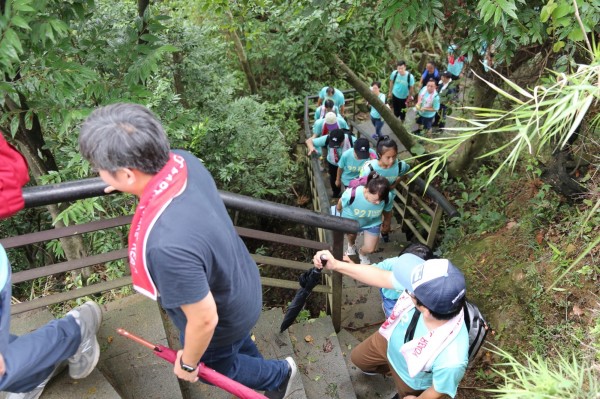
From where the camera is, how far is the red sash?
1.64 m

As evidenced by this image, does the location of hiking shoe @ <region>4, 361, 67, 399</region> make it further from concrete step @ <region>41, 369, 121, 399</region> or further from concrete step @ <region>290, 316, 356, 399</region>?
concrete step @ <region>290, 316, 356, 399</region>

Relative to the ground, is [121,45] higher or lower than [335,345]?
higher

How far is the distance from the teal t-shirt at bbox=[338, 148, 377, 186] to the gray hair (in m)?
4.77

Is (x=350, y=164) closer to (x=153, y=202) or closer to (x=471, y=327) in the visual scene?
(x=471, y=327)

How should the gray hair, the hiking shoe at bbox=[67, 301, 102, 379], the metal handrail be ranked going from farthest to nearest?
the hiking shoe at bbox=[67, 301, 102, 379]
the metal handrail
the gray hair

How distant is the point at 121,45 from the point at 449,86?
259 inches

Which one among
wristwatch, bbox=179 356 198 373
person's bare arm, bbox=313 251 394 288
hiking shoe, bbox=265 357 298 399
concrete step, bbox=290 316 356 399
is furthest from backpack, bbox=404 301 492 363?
wristwatch, bbox=179 356 198 373

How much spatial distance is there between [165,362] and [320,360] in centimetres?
119

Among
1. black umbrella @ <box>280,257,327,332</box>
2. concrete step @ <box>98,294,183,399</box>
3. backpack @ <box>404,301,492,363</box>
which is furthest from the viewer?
black umbrella @ <box>280,257,327,332</box>

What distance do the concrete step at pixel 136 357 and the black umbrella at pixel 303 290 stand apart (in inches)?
35.0

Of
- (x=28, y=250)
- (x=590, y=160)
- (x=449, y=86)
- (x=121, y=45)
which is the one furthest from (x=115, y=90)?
(x=449, y=86)

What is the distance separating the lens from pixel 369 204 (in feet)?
16.7

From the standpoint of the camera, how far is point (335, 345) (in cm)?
360

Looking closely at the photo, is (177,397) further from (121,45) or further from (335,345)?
(121,45)
